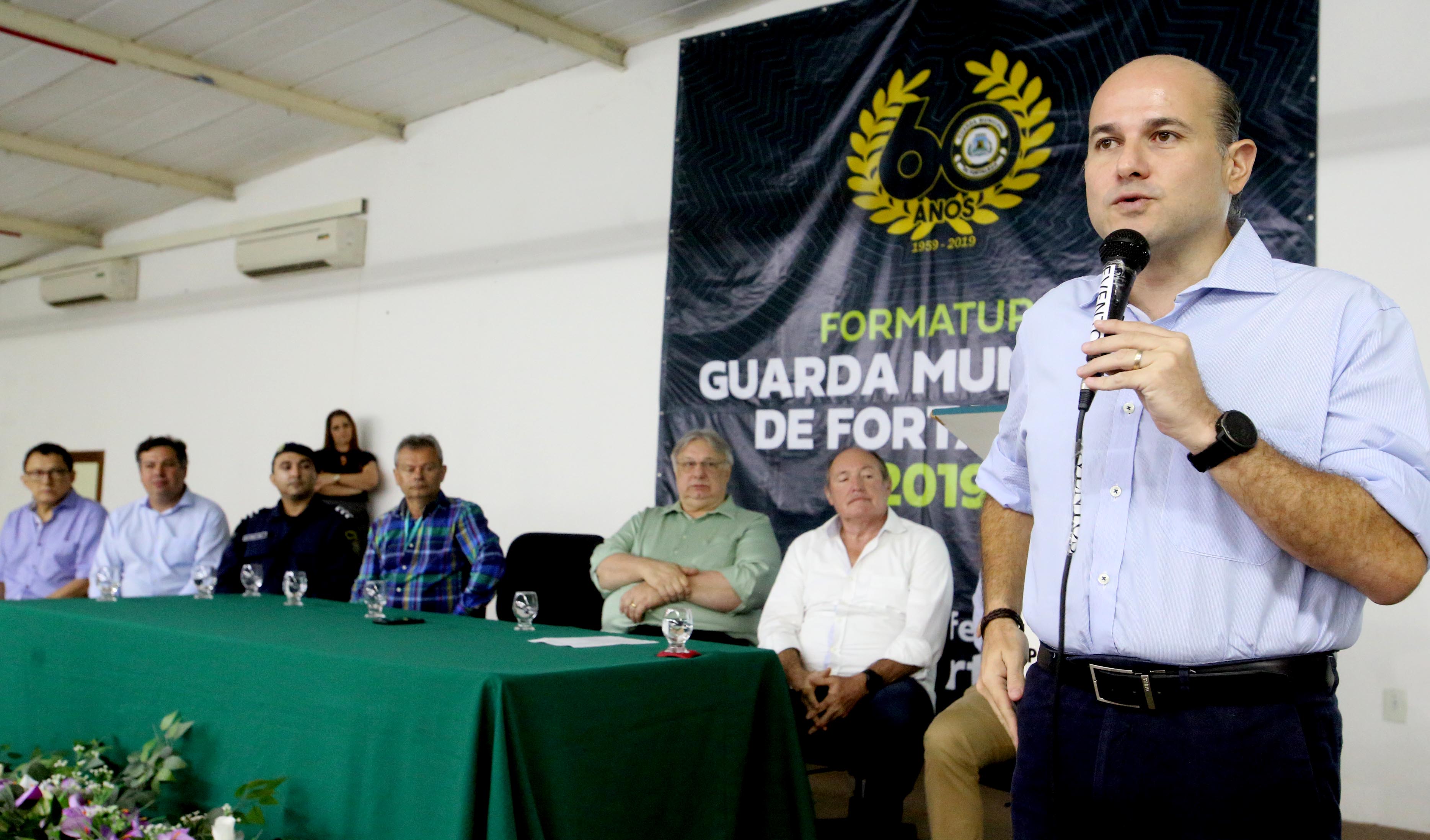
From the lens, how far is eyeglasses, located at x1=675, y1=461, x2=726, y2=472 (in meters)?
3.58

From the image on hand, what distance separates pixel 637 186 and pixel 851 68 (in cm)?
119

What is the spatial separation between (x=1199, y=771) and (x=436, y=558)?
3074mm

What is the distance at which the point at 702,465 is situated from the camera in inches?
141

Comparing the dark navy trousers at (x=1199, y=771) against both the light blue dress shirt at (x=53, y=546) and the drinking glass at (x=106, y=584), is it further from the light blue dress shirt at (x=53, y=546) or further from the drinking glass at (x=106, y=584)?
the light blue dress shirt at (x=53, y=546)

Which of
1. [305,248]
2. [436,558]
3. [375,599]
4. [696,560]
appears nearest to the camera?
[375,599]

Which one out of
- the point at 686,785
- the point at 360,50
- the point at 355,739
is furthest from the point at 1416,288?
the point at 360,50

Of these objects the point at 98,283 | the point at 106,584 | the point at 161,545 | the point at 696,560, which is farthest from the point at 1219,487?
the point at 98,283

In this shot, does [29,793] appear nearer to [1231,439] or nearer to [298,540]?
[298,540]

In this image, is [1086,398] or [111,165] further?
[111,165]

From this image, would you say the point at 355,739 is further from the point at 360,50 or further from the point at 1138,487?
the point at 360,50

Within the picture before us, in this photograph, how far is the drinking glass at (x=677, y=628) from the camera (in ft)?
6.89

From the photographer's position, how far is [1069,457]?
1.11 meters

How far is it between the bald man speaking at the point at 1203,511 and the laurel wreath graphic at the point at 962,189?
9.00 feet

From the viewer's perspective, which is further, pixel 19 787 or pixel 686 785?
pixel 19 787
